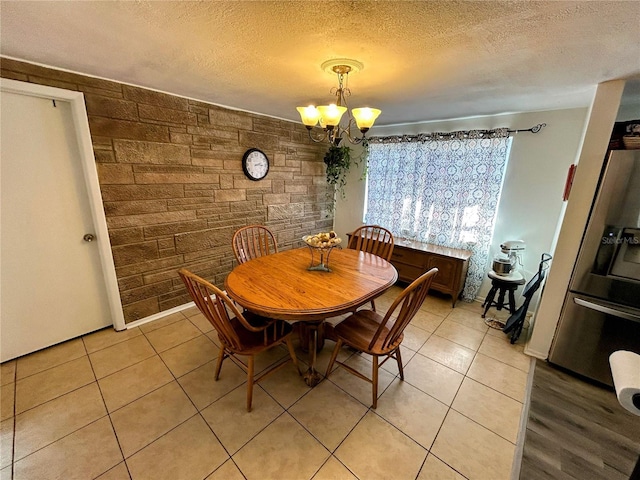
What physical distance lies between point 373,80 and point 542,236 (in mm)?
2443

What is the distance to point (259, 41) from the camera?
1.35m

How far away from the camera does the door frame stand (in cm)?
175

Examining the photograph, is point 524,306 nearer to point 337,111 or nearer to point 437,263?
point 437,263

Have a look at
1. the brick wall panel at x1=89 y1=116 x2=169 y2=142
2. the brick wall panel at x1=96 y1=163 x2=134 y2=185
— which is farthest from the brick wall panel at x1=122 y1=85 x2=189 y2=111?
the brick wall panel at x1=96 y1=163 x2=134 y2=185

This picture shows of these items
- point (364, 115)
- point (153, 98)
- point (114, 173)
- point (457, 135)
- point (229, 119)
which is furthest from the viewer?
point (457, 135)

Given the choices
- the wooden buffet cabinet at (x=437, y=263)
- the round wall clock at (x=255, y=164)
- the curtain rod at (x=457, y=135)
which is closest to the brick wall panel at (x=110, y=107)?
the round wall clock at (x=255, y=164)

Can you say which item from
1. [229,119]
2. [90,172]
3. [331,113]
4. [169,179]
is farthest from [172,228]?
[331,113]

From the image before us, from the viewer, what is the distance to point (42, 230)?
6.54ft

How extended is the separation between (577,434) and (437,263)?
175 cm

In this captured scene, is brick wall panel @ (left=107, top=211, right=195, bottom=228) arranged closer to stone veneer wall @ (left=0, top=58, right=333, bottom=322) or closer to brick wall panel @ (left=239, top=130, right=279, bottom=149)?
stone veneer wall @ (left=0, top=58, right=333, bottom=322)

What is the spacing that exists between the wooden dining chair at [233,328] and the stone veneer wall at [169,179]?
3.83 ft

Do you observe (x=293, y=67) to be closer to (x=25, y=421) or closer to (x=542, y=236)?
(x=25, y=421)

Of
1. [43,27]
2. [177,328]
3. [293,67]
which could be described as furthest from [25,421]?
[293,67]

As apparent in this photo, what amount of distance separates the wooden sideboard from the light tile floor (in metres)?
0.84
